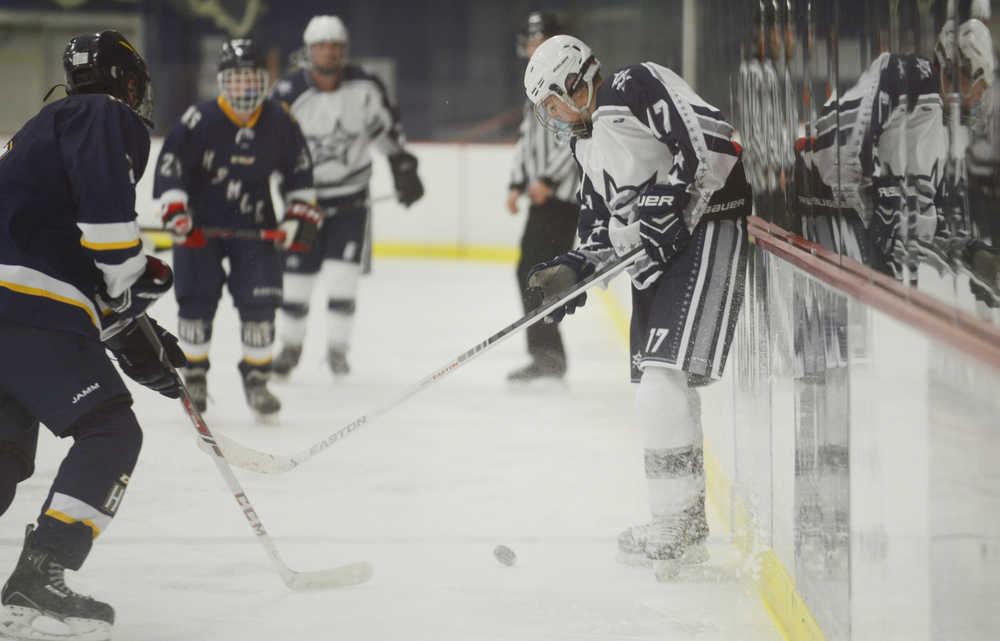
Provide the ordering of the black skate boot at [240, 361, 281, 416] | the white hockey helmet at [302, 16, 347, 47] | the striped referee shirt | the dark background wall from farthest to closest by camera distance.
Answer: the dark background wall
the white hockey helmet at [302, 16, 347, 47]
the striped referee shirt
the black skate boot at [240, 361, 281, 416]

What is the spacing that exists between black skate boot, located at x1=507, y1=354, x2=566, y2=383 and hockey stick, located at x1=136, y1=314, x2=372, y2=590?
2494 mm

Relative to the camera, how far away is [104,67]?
2.20 metres

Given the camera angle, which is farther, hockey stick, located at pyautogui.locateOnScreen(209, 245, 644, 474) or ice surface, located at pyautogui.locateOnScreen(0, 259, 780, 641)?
hockey stick, located at pyautogui.locateOnScreen(209, 245, 644, 474)

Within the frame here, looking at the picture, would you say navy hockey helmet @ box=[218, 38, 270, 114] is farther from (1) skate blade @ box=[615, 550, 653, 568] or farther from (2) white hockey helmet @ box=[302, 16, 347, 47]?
(1) skate blade @ box=[615, 550, 653, 568]

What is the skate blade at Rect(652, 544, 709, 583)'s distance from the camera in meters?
2.58

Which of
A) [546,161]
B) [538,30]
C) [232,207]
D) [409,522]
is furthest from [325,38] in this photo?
[409,522]

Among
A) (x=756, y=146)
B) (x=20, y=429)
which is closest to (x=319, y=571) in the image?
(x=20, y=429)

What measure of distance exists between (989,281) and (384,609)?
4.66ft

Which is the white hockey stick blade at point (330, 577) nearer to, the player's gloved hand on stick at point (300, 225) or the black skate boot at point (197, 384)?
the black skate boot at point (197, 384)

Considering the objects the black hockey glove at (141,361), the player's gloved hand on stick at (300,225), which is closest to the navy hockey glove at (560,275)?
the black hockey glove at (141,361)

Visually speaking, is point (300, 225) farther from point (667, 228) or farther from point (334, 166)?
point (667, 228)

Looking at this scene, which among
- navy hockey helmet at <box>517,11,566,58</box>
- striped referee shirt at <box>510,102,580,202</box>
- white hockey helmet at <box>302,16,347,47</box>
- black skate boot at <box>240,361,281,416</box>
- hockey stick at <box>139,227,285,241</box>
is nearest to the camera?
hockey stick at <box>139,227,285,241</box>

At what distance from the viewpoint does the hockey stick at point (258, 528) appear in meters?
2.39

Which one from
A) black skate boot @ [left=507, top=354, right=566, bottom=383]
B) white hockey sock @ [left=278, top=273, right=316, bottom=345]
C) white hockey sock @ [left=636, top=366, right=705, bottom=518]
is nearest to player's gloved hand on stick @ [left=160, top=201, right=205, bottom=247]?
white hockey sock @ [left=278, top=273, right=316, bottom=345]
